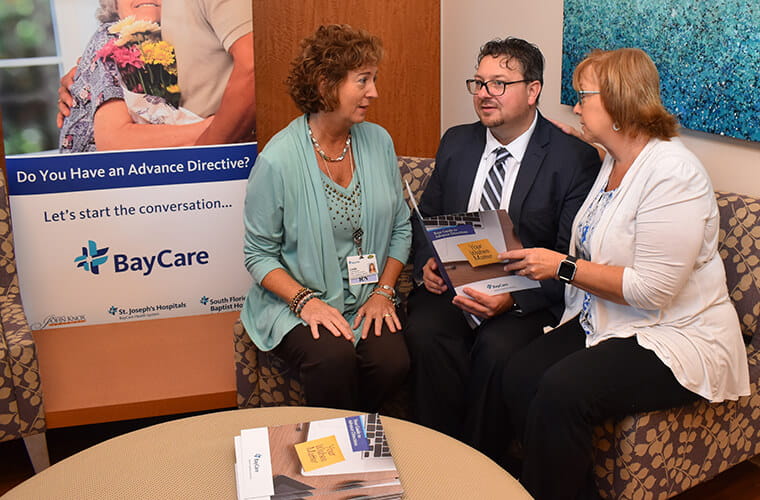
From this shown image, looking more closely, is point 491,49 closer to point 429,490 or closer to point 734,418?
point 734,418

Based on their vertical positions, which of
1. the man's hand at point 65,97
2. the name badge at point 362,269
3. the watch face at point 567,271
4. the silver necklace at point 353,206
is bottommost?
the name badge at point 362,269

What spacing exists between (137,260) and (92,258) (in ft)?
0.60

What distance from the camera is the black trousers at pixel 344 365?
7.66 ft

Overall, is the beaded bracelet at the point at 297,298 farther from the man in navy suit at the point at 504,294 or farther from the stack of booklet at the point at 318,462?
the stack of booklet at the point at 318,462

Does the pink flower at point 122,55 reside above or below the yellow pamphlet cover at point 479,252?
above

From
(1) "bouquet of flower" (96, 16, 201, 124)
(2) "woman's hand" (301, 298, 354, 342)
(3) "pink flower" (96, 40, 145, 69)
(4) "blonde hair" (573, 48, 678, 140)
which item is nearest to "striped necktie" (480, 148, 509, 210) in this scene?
(4) "blonde hair" (573, 48, 678, 140)

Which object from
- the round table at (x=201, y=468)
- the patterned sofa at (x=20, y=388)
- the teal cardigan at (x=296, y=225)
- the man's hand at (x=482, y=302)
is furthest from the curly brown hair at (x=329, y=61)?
the patterned sofa at (x=20, y=388)

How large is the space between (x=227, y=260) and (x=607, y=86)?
1889 millimetres

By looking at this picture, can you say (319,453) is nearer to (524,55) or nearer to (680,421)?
(680,421)

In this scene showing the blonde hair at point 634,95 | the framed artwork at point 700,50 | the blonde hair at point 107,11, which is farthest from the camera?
the blonde hair at point 107,11

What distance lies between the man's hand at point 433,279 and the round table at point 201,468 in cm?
85

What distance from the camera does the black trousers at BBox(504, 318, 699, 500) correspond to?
2.01 m

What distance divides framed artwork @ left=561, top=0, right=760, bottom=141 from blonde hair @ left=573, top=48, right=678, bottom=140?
0.43 meters

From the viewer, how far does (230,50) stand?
3148 millimetres
